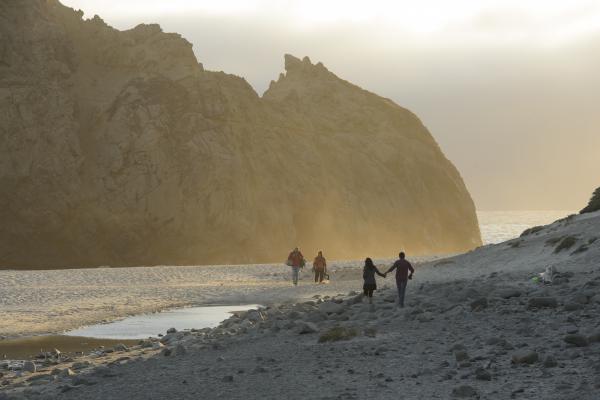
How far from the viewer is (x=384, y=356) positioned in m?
14.8

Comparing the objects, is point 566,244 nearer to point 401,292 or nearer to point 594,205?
point 401,292

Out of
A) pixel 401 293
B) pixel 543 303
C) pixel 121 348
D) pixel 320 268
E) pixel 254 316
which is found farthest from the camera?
pixel 320 268

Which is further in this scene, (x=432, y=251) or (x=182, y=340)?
(x=432, y=251)

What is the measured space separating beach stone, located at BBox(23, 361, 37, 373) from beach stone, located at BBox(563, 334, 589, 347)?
10.5 metres

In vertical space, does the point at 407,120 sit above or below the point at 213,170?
above

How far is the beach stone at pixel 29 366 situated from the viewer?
54.7 feet

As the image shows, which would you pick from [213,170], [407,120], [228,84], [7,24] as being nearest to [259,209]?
[213,170]

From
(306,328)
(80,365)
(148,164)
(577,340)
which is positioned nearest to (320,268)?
(306,328)

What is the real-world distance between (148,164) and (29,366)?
67.3 metres

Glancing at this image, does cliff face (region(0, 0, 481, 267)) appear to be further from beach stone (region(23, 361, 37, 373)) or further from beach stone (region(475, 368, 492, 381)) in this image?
beach stone (region(475, 368, 492, 381))

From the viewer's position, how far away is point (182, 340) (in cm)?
2008

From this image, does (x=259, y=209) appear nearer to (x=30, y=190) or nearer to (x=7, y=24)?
(x=30, y=190)

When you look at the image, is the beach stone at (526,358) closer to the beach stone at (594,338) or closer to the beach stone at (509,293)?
the beach stone at (594,338)

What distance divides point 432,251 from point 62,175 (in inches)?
2020
